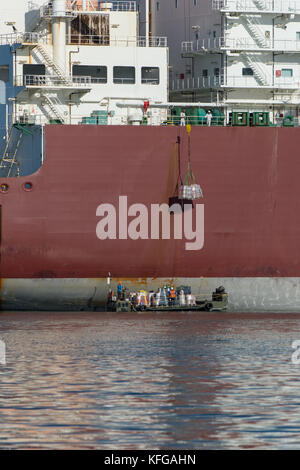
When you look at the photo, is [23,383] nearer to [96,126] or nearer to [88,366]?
[88,366]

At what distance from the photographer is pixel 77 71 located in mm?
41000

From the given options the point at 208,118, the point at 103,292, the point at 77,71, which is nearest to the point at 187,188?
the point at 208,118

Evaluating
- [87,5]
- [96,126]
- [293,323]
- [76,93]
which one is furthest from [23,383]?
[87,5]

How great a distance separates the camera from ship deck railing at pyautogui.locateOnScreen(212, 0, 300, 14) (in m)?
42.2

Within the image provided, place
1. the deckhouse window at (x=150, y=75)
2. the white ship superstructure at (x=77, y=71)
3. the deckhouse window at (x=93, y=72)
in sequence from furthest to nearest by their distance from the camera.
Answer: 1. the deckhouse window at (x=150, y=75)
2. the deckhouse window at (x=93, y=72)
3. the white ship superstructure at (x=77, y=71)

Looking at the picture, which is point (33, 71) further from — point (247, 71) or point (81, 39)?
point (247, 71)

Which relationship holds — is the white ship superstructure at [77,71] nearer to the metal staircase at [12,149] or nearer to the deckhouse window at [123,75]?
the deckhouse window at [123,75]

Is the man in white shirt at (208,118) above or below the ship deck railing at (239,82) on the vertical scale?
below

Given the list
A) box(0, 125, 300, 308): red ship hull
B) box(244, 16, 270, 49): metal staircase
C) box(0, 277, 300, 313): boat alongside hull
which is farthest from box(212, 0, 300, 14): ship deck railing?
box(0, 277, 300, 313): boat alongside hull

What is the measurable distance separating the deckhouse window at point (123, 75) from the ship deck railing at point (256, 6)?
4712 millimetres

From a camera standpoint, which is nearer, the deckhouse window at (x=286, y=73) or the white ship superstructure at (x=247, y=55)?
the white ship superstructure at (x=247, y=55)

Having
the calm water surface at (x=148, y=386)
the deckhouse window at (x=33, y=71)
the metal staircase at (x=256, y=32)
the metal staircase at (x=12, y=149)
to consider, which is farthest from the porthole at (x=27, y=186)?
the metal staircase at (x=256, y=32)

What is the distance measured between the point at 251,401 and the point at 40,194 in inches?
749

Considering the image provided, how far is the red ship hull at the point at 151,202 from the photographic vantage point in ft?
124
